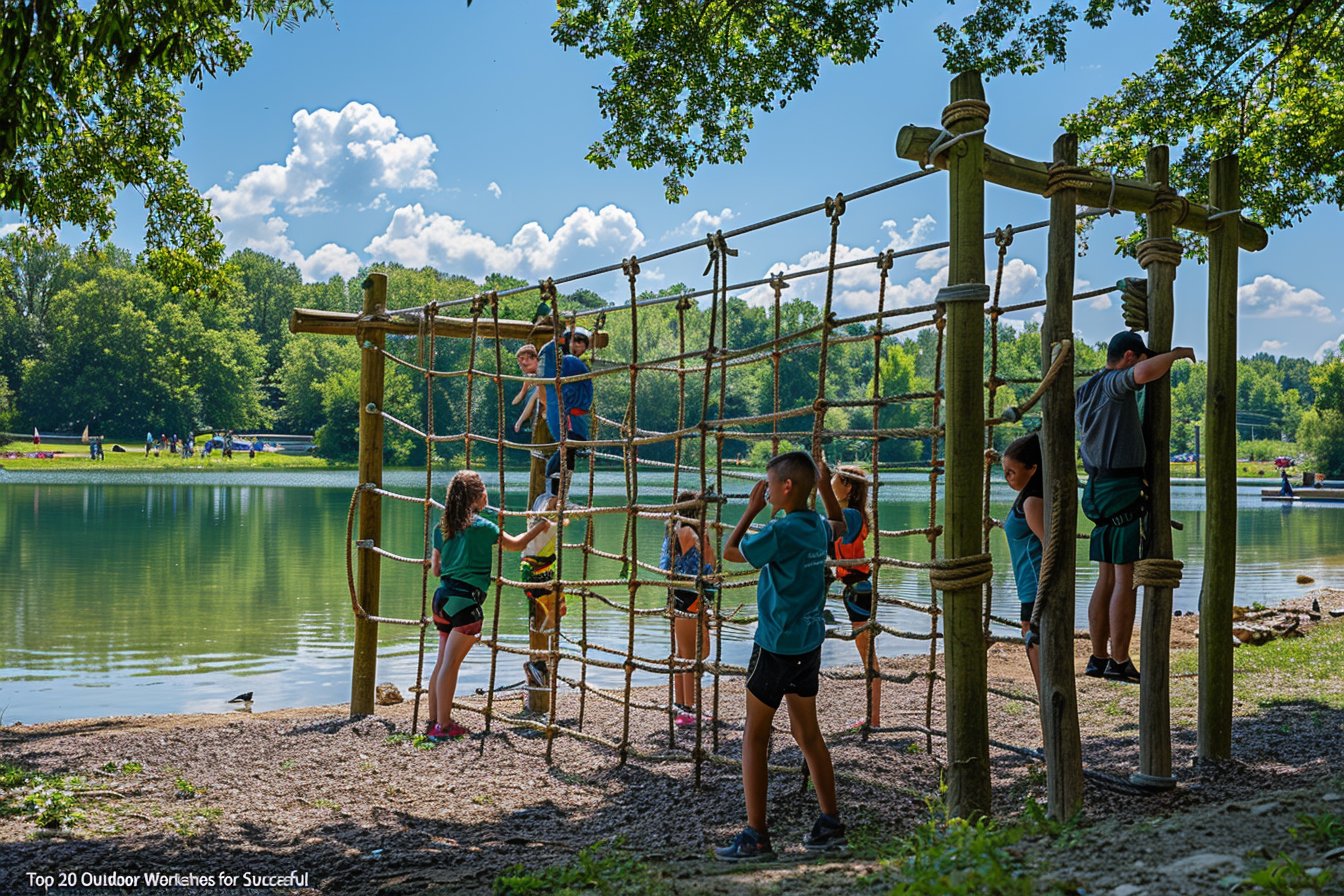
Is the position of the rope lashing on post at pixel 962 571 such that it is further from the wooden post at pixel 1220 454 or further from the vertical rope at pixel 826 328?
the wooden post at pixel 1220 454

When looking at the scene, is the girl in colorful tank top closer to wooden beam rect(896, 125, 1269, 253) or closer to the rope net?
the rope net

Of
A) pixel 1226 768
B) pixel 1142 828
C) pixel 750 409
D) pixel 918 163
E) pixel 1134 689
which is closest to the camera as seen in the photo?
pixel 1142 828

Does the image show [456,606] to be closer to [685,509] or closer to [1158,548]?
[685,509]

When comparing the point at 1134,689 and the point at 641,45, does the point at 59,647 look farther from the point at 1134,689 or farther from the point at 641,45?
the point at 1134,689

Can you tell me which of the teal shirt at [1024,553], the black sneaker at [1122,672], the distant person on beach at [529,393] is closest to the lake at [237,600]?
the distant person on beach at [529,393]

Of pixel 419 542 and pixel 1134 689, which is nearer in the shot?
pixel 1134 689

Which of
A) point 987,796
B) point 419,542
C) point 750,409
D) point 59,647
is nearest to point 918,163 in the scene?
point 987,796

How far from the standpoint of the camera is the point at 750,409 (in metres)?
63.4

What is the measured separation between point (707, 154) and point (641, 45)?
1191 millimetres

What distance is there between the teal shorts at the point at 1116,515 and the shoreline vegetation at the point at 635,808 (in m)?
0.93

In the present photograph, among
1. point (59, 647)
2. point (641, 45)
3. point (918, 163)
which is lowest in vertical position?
point (59, 647)

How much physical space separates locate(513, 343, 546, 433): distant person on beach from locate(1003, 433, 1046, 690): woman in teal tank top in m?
3.45

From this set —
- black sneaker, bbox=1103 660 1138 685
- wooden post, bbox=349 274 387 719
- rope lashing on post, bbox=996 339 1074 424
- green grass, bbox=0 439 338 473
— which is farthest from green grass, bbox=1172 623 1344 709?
green grass, bbox=0 439 338 473

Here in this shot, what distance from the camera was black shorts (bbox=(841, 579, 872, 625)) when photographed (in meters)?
6.51
